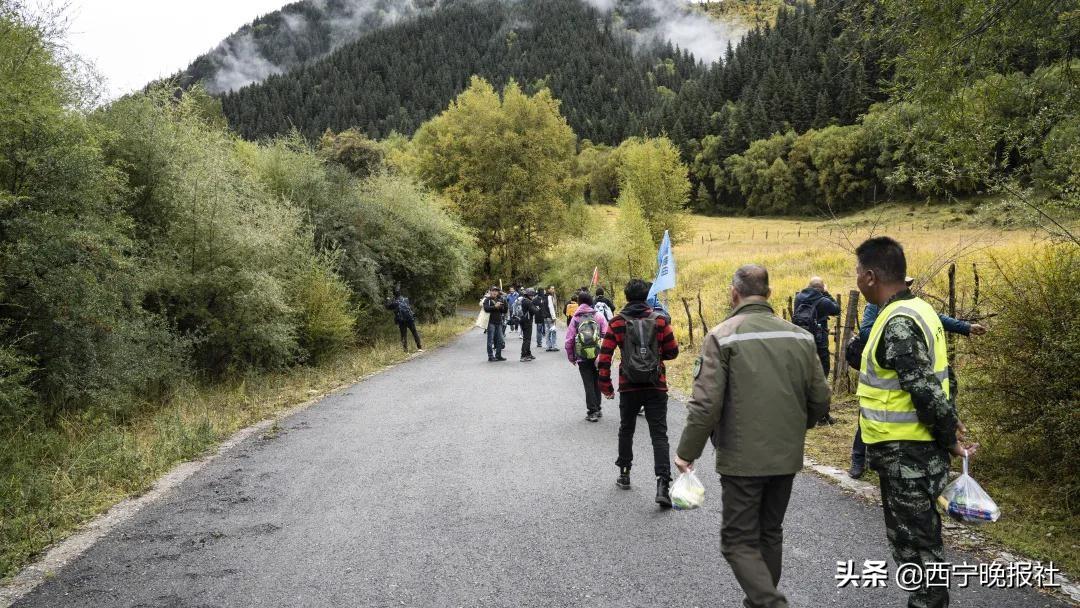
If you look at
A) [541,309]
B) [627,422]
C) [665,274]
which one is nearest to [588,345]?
[665,274]

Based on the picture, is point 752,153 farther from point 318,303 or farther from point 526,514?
point 526,514

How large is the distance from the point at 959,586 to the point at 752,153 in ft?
298

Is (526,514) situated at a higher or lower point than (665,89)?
lower

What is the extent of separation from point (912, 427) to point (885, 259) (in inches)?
33.6

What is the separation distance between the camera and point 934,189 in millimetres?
6051

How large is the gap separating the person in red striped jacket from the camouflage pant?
2251mm

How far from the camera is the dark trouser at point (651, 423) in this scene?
4.99 metres

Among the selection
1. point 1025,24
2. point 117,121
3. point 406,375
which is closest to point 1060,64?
point 1025,24

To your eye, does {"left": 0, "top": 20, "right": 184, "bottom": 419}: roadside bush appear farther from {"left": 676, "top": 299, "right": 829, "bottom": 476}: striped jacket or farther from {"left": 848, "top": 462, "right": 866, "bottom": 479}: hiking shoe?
{"left": 848, "top": 462, "right": 866, "bottom": 479}: hiking shoe

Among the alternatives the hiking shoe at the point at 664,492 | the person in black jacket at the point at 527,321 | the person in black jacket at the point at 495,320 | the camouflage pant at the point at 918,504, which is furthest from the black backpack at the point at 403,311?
the camouflage pant at the point at 918,504

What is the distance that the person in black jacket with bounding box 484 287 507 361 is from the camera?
15.0 meters

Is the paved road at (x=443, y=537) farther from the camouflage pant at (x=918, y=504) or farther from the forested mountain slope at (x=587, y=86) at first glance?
the forested mountain slope at (x=587, y=86)

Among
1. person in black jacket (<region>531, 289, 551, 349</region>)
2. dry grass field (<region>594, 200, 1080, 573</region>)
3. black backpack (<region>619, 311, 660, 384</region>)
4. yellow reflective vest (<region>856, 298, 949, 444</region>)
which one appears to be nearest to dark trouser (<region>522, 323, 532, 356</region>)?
person in black jacket (<region>531, 289, 551, 349</region>)

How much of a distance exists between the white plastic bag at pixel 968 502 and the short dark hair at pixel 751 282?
1.21 meters
